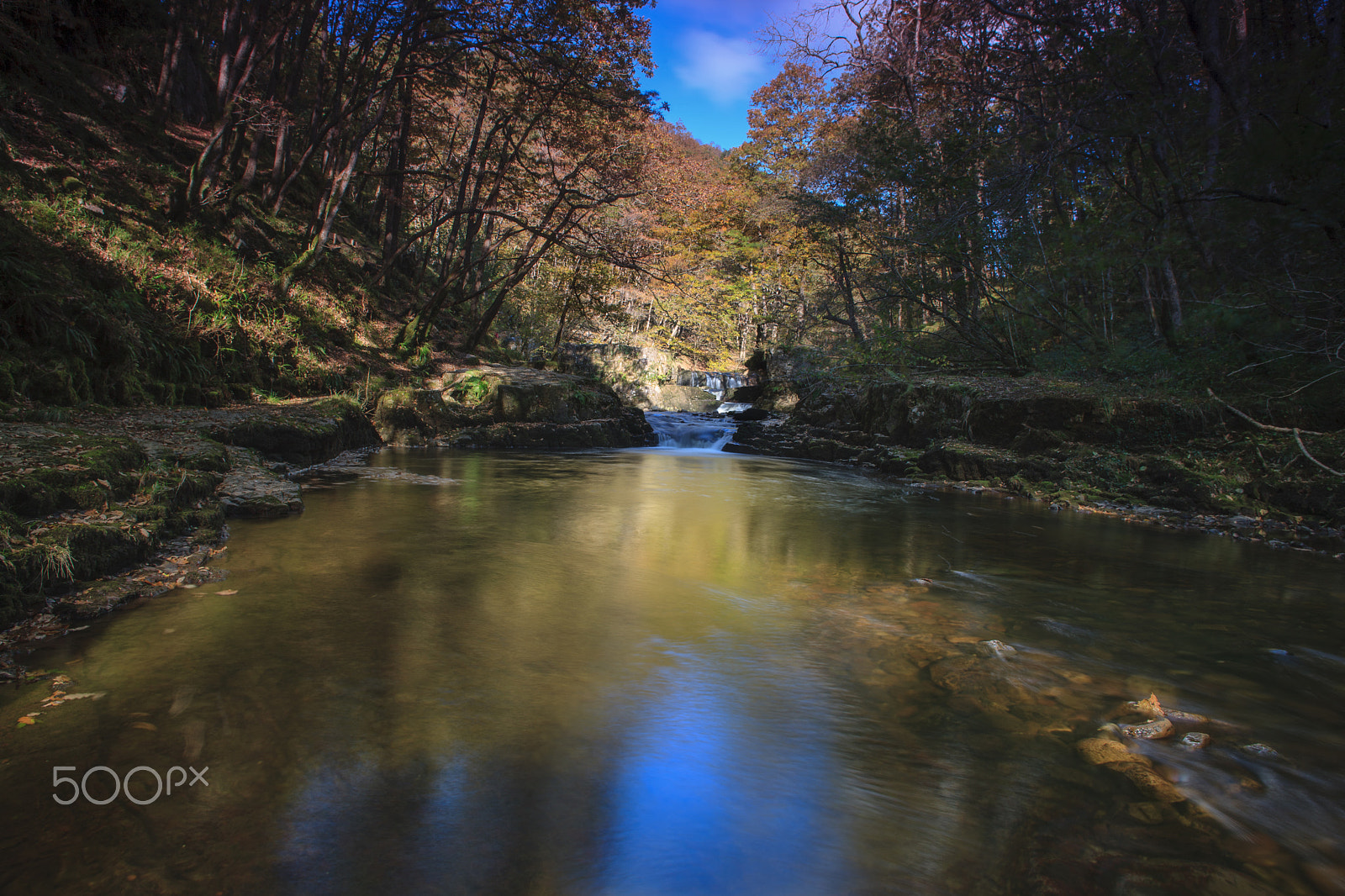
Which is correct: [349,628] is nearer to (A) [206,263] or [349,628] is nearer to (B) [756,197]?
(A) [206,263]

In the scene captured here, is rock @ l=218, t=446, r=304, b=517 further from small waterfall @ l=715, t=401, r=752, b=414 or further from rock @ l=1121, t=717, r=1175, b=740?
small waterfall @ l=715, t=401, r=752, b=414

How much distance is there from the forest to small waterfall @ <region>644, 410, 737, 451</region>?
12.1 feet

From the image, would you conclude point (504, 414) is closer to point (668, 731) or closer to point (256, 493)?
point (256, 493)

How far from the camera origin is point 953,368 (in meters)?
14.5

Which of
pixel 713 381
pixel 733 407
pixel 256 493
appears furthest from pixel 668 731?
pixel 713 381

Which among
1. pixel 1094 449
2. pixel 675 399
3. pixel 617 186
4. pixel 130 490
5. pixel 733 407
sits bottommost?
pixel 130 490

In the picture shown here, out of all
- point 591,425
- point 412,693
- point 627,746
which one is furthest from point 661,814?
point 591,425

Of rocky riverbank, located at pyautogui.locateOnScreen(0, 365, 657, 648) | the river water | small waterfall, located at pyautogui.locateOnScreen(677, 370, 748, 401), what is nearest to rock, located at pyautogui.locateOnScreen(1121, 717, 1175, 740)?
the river water

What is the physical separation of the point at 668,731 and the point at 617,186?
15.9 metres

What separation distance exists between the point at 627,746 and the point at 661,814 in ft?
1.45

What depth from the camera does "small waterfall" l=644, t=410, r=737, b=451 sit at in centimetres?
1719

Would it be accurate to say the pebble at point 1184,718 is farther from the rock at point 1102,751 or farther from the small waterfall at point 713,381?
the small waterfall at point 713,381

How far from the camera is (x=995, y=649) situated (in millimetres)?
3684

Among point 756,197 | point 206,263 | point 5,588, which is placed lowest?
point 5,588
